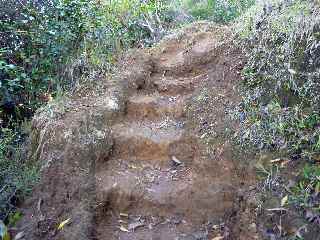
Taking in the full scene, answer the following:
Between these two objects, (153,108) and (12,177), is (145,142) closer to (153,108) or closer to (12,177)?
(153,108)

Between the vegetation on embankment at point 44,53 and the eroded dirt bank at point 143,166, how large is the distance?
1.17ft

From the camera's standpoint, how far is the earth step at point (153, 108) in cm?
498

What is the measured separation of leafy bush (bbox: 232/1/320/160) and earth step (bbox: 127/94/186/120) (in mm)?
863

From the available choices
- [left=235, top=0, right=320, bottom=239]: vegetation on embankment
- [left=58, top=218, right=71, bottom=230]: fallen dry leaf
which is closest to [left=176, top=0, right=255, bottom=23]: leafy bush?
[left=235, top=0, right=320, bottom=239]: vegetation on embankment

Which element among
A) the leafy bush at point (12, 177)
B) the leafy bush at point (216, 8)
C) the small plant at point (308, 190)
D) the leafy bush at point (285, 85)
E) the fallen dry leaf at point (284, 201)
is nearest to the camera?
the small plant at point (308, 190)

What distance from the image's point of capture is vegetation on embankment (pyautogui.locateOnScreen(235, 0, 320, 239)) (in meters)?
3.24

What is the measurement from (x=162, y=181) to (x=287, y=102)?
55.7 inches

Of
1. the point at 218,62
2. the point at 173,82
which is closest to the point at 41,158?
the point at 173,82

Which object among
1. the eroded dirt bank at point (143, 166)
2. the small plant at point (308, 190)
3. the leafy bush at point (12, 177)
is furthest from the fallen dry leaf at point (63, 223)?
the small plant at point (308, 190)

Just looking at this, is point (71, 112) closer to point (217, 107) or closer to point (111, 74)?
point (111, 74)

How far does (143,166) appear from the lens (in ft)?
14.2

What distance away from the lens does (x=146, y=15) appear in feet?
24.8

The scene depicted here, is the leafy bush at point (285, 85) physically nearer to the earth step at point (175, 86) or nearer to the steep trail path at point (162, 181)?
the steep trail path at point (162, 181)

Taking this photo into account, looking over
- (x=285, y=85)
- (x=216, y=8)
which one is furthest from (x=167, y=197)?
(x=216, y=8)
